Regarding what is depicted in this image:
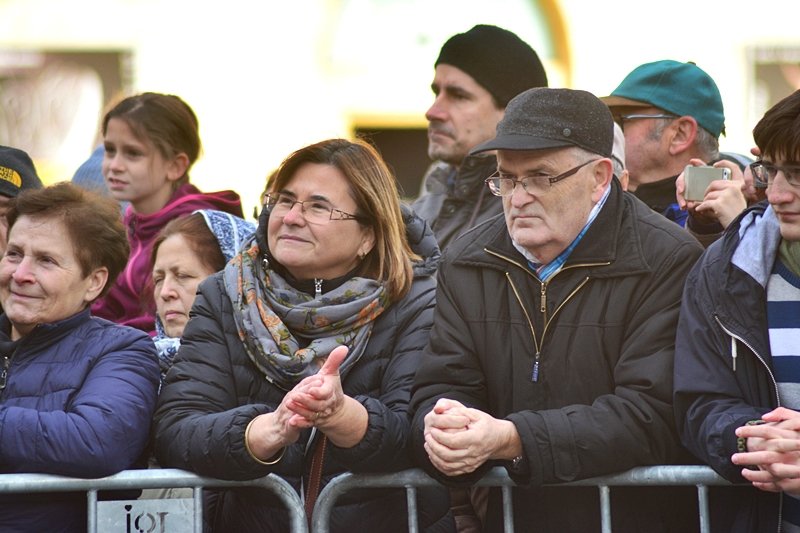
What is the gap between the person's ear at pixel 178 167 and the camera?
5.68 m

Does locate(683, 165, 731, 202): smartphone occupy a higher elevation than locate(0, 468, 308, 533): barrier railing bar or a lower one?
higher

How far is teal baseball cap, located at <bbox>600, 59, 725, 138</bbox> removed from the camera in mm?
5109

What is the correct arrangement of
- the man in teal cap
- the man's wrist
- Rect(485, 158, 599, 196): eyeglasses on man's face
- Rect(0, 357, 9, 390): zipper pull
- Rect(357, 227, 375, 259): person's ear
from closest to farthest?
the man's wrist < Rect(485, 158, 599, 196): eyeglasses on man's face < Rect(0, 357, 9, 390): zipper pull < Rect(357, 227, 375, 259): person's ear < the man in teal cap

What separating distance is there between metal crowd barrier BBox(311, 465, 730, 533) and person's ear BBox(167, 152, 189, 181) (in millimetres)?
2299

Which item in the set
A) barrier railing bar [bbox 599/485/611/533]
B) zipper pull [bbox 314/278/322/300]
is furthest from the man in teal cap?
barrier railing bar [bbox 599/485/611/533]

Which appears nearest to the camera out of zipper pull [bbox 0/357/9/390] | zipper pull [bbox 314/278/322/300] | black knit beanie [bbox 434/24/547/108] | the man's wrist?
the man's wrist

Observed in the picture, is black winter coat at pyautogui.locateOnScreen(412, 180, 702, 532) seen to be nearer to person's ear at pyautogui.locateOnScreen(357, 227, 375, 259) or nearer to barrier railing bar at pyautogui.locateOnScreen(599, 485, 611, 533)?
barrier railing bar at pyautogui.locateOnScreen(599, 485, 611, 533)

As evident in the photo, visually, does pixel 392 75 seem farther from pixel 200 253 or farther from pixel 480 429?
pixel 480 429

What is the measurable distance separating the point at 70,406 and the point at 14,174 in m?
1.39

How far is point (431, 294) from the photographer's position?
4195 mm

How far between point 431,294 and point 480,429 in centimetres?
80

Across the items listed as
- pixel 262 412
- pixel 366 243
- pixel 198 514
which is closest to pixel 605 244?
pixel 366 243

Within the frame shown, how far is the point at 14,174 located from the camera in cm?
496

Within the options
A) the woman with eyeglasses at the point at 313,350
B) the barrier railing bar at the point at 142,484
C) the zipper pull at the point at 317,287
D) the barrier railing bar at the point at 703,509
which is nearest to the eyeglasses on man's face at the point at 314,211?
the woman with eyeglasses at the point at 313,350
